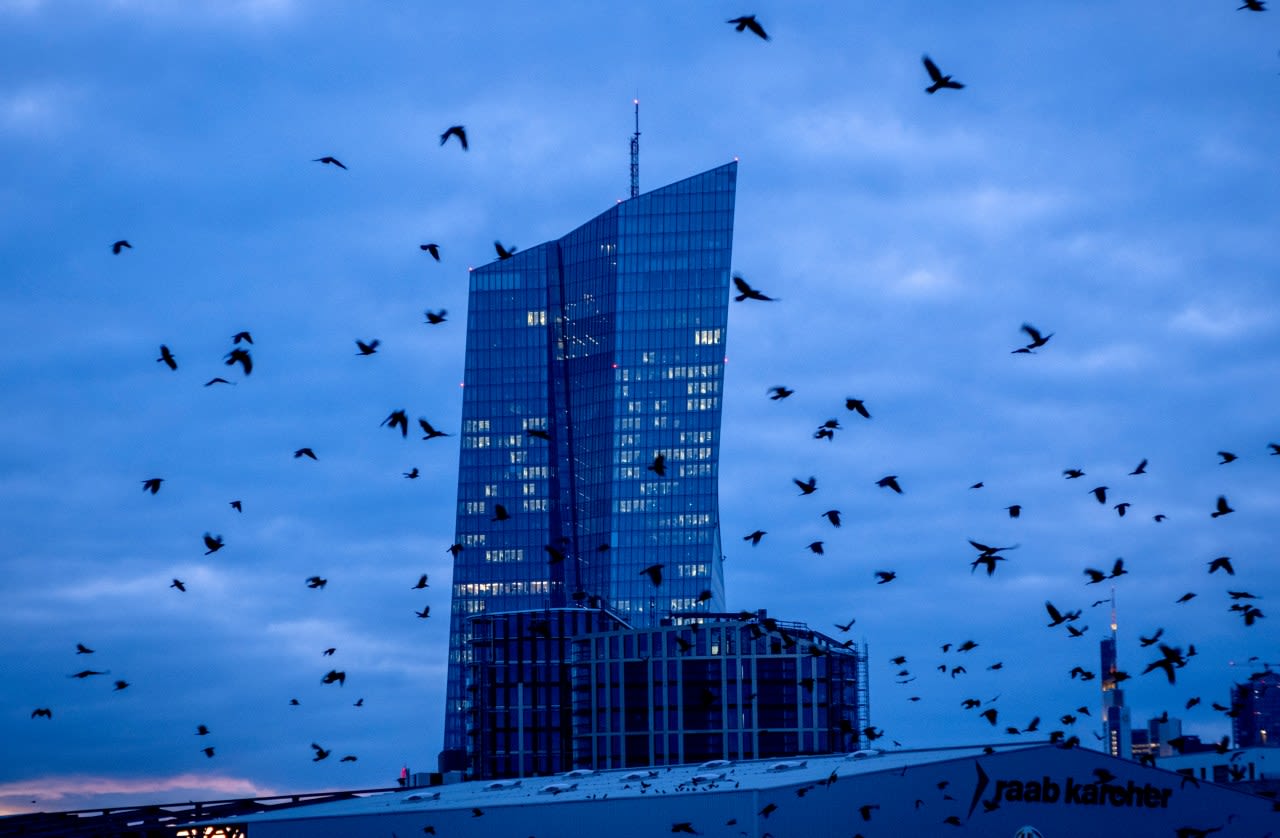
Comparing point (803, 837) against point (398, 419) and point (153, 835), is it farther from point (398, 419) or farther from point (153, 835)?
point (398, 419)

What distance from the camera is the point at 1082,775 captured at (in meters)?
70.9

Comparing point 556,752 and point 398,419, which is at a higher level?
point 398,419

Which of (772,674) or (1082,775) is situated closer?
(1082,775)

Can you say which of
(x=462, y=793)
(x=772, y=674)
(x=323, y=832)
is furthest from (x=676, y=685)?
(x=323, y=832)

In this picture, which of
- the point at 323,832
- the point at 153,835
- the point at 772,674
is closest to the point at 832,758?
the point at 323,832

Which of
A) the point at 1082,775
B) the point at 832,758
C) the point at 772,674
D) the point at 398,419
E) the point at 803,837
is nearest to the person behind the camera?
the point at 398,419

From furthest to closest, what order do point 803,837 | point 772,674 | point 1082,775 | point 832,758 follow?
point 772,674 → point 832,758 → point 1082,775 → point 803,837

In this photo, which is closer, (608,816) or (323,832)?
(608,816)

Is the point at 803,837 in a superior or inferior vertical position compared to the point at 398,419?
inferior

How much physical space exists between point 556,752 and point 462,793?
101 metres

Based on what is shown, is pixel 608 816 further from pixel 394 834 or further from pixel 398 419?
pixel 398 419

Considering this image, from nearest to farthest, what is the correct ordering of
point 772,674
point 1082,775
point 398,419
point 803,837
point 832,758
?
1. point 398,419
2. point 803,837
3. point 1082,775
4. point 832,758
5. point 772,674

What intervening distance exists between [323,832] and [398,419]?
43.1m

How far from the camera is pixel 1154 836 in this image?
2815 inches
